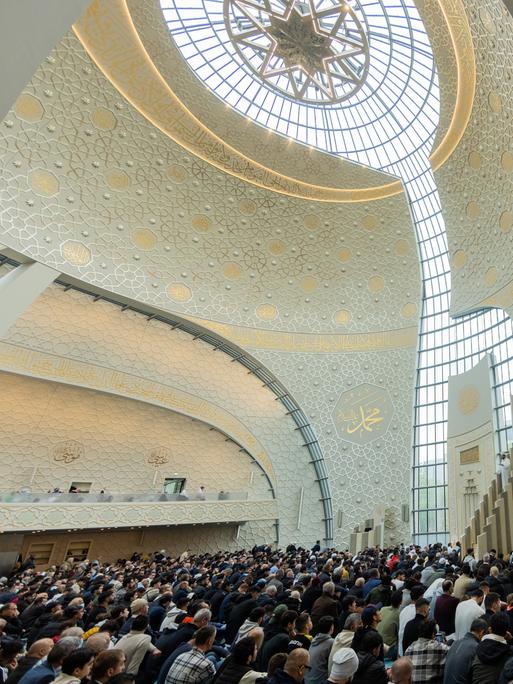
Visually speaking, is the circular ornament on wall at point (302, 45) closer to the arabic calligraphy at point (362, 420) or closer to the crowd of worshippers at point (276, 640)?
the arabic calligraphy at point (362, 420)

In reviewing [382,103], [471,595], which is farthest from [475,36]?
[471,595]

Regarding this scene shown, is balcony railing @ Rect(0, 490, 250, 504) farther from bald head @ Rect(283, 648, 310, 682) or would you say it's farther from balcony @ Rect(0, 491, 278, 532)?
bald head @ Rect(283, 648, 310, 682)

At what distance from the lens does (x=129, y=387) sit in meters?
22.3

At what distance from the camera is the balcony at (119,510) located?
16953 mm

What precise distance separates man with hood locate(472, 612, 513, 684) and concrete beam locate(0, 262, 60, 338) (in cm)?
1734

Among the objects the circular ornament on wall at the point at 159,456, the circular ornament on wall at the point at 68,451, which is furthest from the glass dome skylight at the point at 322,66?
the circular ornament on wall at the point at 68,451

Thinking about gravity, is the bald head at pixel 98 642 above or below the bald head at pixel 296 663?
below

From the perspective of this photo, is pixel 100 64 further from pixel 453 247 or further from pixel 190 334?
pixel 453 247

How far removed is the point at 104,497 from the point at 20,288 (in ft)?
32.7

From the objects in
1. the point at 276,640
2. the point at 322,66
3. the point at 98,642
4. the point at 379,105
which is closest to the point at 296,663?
the point at 276,640

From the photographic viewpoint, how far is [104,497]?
63.6ft

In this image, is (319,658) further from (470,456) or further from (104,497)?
(470,456)

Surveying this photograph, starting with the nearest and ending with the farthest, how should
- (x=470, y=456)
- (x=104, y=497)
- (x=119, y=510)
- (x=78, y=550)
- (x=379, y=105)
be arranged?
1. (x=104, y=497)
2. (x=119, y=510)
3. (x=470, y=456)
4. (x=78, y=550)
5. (x=379, y=105)

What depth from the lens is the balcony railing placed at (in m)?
17.2
